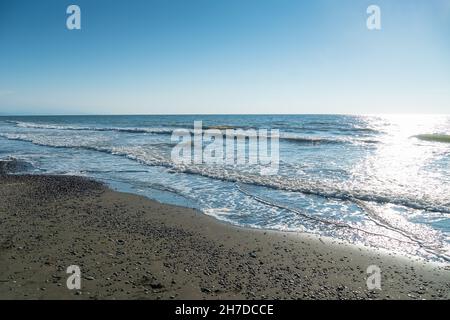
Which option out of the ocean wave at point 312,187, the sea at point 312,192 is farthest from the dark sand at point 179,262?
the ocean wave at point 312,187

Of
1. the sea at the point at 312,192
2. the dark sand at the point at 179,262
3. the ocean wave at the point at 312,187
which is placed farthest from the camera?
the ocean wave at the point at 312,187

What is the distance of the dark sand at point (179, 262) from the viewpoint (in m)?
4.94

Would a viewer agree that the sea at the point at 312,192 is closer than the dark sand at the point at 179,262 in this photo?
No

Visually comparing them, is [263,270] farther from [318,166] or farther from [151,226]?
[318,166]

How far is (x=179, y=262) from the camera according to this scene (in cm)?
584

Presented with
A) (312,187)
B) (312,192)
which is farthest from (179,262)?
(312,187)

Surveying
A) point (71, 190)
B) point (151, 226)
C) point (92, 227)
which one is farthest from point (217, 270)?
point (71, 190)

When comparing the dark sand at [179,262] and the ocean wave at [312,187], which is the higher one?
the ocean wave at [312,187]

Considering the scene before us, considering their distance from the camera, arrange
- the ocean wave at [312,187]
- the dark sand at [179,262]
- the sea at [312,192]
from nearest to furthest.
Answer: the dark sand at [179,262] < the sea at [312,192] < the ocean wave at [312,187]

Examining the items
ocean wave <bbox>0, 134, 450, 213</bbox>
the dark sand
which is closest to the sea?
ocean wave <bbox>0, 134, 450, 213</bbox>

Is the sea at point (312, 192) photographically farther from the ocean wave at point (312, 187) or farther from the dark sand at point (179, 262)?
the dark sand at point (179, 262)

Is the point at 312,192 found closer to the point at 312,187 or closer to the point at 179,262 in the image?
the point at 312,187

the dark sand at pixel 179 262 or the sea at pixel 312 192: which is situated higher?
the sea at pixel 312 192

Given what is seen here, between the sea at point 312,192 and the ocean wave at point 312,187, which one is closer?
the sea at point 312,192
